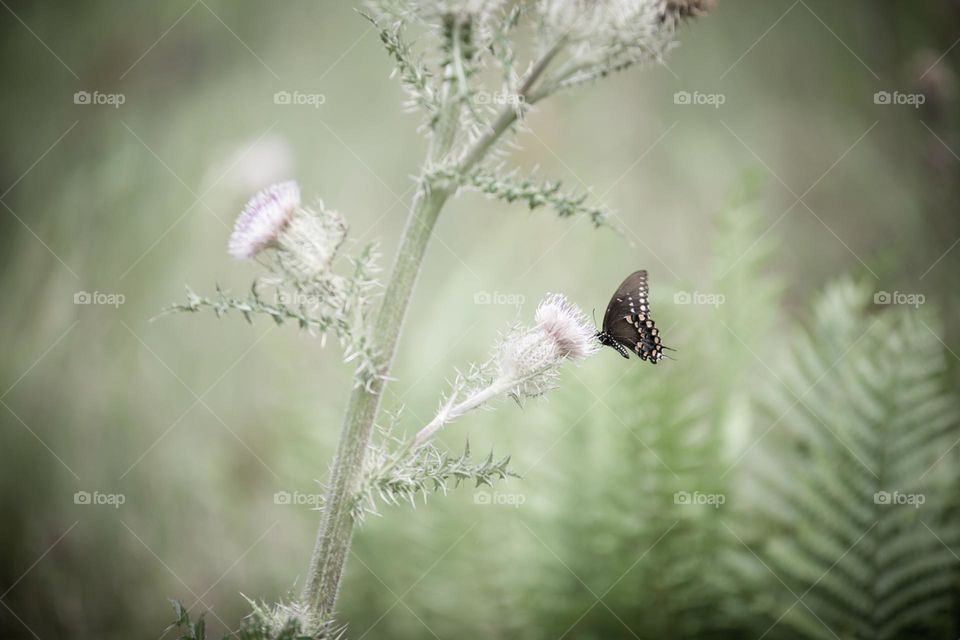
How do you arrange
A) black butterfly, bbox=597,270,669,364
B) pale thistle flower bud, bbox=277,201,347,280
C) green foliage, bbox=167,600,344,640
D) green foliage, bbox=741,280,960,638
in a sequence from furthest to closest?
green foliage, bbox=741,280,960,638, black butterfly, bbox=597,270,669,364, pale thistle flower bud, bbox=277,201,347,280, green foliage, bbox=167,600,344,640

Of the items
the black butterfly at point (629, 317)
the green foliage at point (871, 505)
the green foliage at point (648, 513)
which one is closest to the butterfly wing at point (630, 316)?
the black butterfly at point (629, 317)

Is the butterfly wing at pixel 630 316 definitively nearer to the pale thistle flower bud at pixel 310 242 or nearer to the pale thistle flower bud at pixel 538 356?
the pale thistle flower bud at pixel 538 356

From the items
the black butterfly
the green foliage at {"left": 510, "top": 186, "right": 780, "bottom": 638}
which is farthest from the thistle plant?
the green foliage at {"left": 510, "top": 186, "right": 780, "bottom": 638}

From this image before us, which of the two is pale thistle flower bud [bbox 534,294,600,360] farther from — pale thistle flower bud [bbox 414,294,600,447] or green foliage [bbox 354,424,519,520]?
green foliage [bbox 354,424,519,520]

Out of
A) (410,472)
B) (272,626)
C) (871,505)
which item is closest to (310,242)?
(410,472)

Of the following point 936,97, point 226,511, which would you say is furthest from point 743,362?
point 226,511

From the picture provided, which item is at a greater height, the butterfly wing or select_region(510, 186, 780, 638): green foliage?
the butterfly wing
